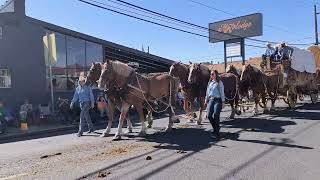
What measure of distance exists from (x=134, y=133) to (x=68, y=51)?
11760 millimetres

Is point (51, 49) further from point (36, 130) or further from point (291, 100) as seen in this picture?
point (291, 100)

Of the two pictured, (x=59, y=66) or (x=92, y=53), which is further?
(x=92, y=53)

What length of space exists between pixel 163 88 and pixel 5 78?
10.0m

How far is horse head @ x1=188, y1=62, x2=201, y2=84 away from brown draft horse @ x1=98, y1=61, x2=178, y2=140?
1407 millimetres

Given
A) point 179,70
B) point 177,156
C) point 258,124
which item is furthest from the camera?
point 179,70

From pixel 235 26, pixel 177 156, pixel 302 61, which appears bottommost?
pixel 177 156

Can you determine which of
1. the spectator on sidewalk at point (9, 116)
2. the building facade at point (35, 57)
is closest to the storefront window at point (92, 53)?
the building facade at point (35, 57)

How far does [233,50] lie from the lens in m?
47.4

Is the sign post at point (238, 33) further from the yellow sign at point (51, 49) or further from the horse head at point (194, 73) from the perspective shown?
the horse head at point (194, 73)

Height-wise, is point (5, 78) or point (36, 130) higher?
point (5, 78)

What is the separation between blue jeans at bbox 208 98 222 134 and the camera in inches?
473

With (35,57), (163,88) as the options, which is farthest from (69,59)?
(163,88)

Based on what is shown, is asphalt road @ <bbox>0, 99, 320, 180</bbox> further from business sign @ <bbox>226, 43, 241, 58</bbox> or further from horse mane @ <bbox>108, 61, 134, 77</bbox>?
business sign @ <bbox>226, 43, 241, 58</bbox>

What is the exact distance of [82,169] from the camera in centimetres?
848
